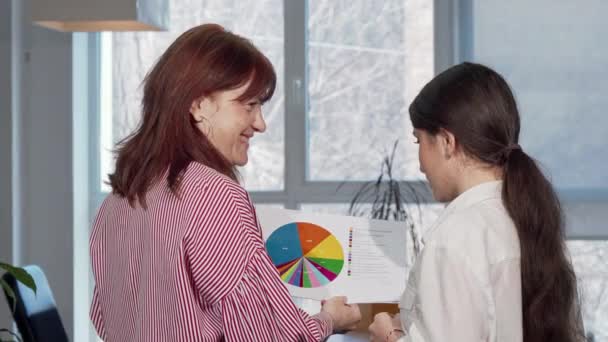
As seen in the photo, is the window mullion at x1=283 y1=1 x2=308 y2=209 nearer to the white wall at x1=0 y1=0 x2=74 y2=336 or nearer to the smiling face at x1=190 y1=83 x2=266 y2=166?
the white wall at x1=0 y1=0 x2=74 y2=336

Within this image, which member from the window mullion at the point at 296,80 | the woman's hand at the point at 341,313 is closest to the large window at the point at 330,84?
the window mullion at the point at 296,80

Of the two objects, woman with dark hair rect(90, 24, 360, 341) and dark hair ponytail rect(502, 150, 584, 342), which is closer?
woman with dark hair rect(90, 24, 360, 341)

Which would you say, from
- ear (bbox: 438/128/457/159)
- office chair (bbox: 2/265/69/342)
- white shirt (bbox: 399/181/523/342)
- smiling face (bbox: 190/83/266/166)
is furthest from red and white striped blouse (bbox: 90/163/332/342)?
office chair (bbox: 2/265/69/342)

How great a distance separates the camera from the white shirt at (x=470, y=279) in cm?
160

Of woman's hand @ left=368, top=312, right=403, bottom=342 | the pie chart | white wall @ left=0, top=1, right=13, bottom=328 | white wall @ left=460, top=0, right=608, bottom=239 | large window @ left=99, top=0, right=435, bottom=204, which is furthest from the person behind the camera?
large window @ left=99, top=0, right=435, bottom=204

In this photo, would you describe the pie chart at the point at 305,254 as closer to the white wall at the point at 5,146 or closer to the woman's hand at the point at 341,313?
the woman's hand at the point at 341,313

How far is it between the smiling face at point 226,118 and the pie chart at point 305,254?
52 cm

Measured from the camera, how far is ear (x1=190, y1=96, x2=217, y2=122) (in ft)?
5.25

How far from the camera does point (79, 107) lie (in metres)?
5.20

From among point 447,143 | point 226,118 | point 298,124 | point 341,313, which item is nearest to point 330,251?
point 341,313

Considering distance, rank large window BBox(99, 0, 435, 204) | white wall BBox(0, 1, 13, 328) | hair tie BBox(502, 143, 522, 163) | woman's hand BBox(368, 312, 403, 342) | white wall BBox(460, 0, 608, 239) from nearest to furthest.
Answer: hair tie BBox(502, 143, 522, 163)
woman's hand BBox(368, 312, 403, 342)
white wall BBox(0, 1, 13, 328)
white wall BBox(460, 0, 608, 239)
large window BBox(99, 0, 435, 204)

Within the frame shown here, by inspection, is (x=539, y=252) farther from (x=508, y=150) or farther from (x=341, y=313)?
(x=341, y=313)

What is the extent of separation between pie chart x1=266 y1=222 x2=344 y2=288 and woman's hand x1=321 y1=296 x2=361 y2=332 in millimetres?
201

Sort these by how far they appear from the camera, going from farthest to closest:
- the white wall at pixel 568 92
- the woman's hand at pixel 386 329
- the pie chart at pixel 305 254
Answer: the white wall at pixel 568 92 → the pie chart at pixel 305 254 → the woman's hand at pixel 386 329
